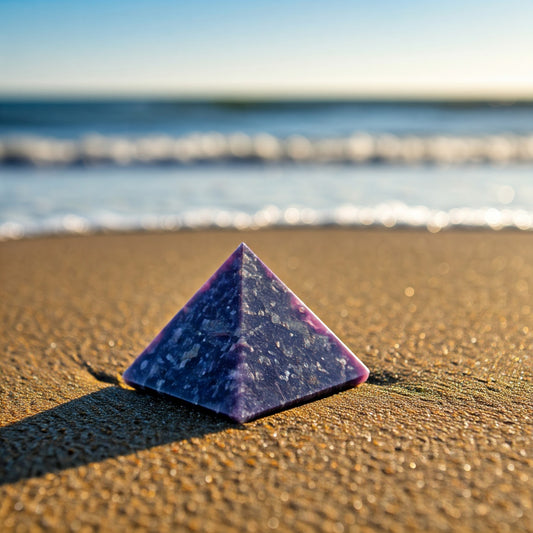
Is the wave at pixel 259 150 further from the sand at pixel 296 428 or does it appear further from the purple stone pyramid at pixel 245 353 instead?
the purple stone pyramid at pixel 245 353

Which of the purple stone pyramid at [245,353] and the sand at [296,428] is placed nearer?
the sand at [296,428]

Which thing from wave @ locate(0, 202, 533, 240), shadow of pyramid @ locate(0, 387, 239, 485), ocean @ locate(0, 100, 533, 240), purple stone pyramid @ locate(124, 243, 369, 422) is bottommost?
shadow of pyramid @ locate(0, 387, 239, 485)

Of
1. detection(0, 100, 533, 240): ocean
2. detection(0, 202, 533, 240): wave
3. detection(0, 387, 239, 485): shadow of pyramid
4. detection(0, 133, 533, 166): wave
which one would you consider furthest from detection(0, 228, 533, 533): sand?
detection(0, 133, 533, 166): wave

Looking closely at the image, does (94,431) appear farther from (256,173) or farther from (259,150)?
(259,150)

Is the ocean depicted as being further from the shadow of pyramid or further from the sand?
the shadow of pyramid

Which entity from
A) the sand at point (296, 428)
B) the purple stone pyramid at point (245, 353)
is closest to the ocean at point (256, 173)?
the sand at point (296, 428)

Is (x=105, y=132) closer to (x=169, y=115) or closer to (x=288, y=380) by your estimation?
(x=169, y=115)

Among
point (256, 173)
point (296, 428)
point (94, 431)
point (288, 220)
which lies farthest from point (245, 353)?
point (256, 173)
